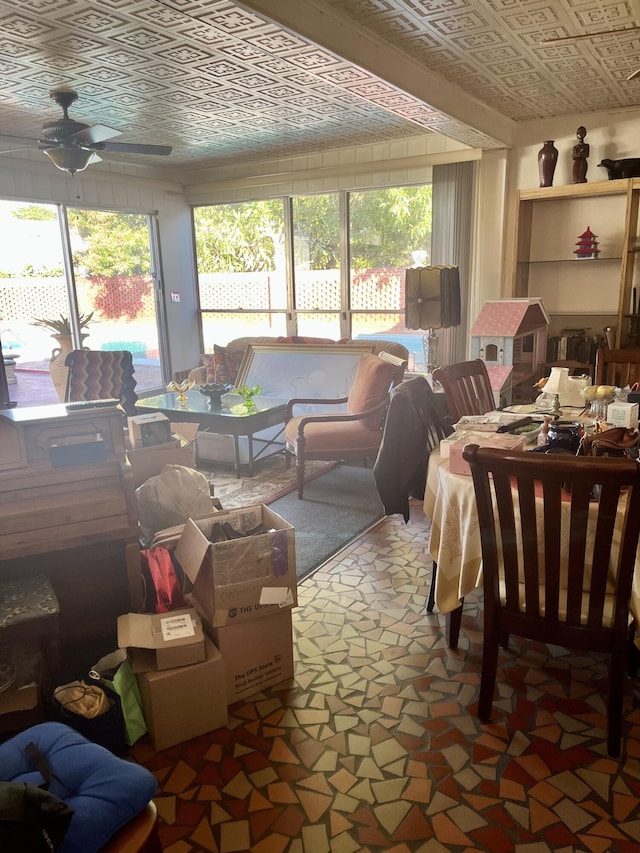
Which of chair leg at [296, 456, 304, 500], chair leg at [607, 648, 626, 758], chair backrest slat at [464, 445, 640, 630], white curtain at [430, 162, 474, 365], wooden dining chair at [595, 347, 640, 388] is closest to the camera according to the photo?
chair backrest slat at [464, 445, 640, 630]

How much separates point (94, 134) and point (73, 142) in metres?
0.15

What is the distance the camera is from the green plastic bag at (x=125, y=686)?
197 centimetres

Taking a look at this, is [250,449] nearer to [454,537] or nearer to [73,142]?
[73,142]

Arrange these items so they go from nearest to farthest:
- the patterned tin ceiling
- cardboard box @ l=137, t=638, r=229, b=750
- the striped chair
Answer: cardboard box @ l=137, t=638, r=229, b=750
the patterned tin ceiling
the striped chair

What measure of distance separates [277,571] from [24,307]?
503cm

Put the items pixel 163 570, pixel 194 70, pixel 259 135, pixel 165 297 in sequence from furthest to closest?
pixel 165 297 < pixel 259 135 < pixel 194 70 < pixel 163 570

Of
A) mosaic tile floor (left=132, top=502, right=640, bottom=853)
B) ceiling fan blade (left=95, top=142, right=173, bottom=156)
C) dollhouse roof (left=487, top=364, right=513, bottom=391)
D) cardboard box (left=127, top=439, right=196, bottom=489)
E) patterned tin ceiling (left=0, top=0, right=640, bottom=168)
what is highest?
patterned tin ceiling (left=0, top=0, right=640, bottom=168)

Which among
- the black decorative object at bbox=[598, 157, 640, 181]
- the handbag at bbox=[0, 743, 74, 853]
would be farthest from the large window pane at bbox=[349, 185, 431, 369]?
the handbag at bbox=[0, 743, 74, 853]

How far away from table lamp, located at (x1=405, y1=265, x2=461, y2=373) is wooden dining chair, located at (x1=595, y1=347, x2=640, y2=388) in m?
1.16

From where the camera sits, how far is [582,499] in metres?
1.69

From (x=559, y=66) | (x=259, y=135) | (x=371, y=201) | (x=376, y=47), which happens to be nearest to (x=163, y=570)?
(x=376, y=47)

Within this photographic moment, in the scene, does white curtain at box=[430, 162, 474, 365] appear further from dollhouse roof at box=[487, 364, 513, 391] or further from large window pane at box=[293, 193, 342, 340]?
dollhouse roof at box=[487, 364, 513, 391]

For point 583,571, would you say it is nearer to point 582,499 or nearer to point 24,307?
point 582,499

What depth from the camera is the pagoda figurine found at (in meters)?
4.78
